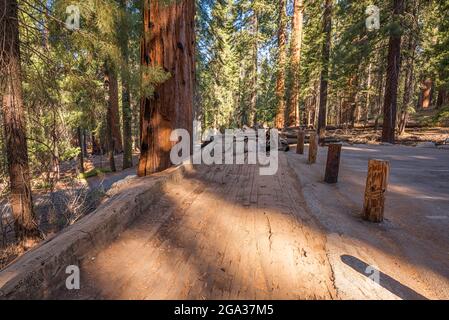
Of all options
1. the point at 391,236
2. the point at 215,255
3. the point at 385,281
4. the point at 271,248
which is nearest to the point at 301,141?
the point at 391,236

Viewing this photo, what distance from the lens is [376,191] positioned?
→ 12.9ft

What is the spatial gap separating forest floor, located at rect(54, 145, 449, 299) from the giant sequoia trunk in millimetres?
937

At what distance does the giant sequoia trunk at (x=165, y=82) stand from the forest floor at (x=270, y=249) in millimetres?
937

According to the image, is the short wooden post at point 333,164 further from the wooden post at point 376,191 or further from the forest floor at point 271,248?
the wooden post at point 376,191

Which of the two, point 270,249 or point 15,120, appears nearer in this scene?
point 270,249

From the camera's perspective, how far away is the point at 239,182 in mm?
5105

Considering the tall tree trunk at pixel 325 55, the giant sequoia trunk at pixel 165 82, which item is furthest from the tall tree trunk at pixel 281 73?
the giant sequoia trunk at pixel 165 82

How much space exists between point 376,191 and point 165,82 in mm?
4096

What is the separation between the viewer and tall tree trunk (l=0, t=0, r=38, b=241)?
4.54 m

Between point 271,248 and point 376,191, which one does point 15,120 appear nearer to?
point 271,248

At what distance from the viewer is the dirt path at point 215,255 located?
78.0 inches

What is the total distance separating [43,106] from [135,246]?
4.42 metres
